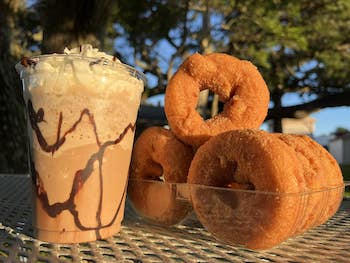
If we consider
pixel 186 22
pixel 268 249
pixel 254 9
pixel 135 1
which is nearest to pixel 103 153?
pixel 268 249

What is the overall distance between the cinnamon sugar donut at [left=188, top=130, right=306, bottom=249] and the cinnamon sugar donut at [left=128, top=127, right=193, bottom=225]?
109 millimetres

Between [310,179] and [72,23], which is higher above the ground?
[72,23]

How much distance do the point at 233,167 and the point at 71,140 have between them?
12.9 inches

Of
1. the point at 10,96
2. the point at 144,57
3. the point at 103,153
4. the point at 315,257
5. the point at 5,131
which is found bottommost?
the point at 315,257

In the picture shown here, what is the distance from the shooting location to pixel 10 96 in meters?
2.68

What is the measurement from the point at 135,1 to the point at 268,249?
5371mm

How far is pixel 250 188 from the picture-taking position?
28.9 inches

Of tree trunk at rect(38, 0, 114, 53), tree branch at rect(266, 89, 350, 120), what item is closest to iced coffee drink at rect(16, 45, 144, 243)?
tree trunk at rect(38, 0, 114, 53)

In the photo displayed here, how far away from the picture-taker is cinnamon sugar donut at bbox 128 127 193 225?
872 mm

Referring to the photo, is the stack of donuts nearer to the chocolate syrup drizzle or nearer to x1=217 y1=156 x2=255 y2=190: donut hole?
x1=217 y1=156 x2=255 y2=190: donut hole

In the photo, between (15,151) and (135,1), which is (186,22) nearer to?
(135,1)

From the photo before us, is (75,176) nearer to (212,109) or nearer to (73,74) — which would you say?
(73,74)

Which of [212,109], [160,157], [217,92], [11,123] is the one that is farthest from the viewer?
[212,109]

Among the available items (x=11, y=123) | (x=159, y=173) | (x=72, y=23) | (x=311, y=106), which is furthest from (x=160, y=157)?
(x=311, y=106)
